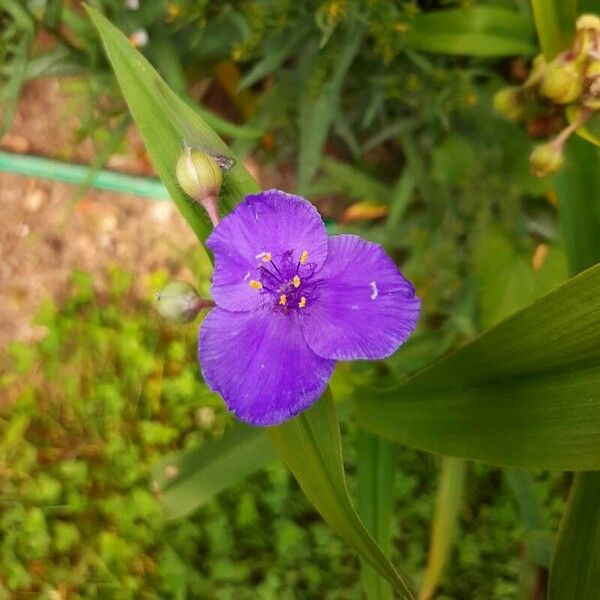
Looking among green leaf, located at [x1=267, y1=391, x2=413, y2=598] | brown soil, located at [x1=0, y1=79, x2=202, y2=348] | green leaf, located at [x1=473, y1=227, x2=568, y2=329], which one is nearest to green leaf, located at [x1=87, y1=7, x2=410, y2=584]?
green leaf, located at [x1=267, y1=391, x2=413, y2=598]

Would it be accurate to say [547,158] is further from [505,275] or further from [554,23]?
[505,275]

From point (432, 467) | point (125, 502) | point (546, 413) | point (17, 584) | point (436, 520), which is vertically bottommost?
point (17, 584)

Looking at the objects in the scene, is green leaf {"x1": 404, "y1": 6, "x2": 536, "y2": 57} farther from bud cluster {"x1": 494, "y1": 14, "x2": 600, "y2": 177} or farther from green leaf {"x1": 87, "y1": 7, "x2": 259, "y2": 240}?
green leaf {"x1": 87, "y1": 7, "x2": 259, "y2": 240}

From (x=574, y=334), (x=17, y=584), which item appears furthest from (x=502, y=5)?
(x=17, y=584)

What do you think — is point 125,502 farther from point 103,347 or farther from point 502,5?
point 502,5

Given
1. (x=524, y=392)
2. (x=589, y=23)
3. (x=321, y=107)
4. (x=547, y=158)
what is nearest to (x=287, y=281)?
(x=524, y=392)

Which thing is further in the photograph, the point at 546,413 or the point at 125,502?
the point at 125,502

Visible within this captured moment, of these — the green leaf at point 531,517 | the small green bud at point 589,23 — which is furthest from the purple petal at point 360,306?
the green leaf at point 531,517
